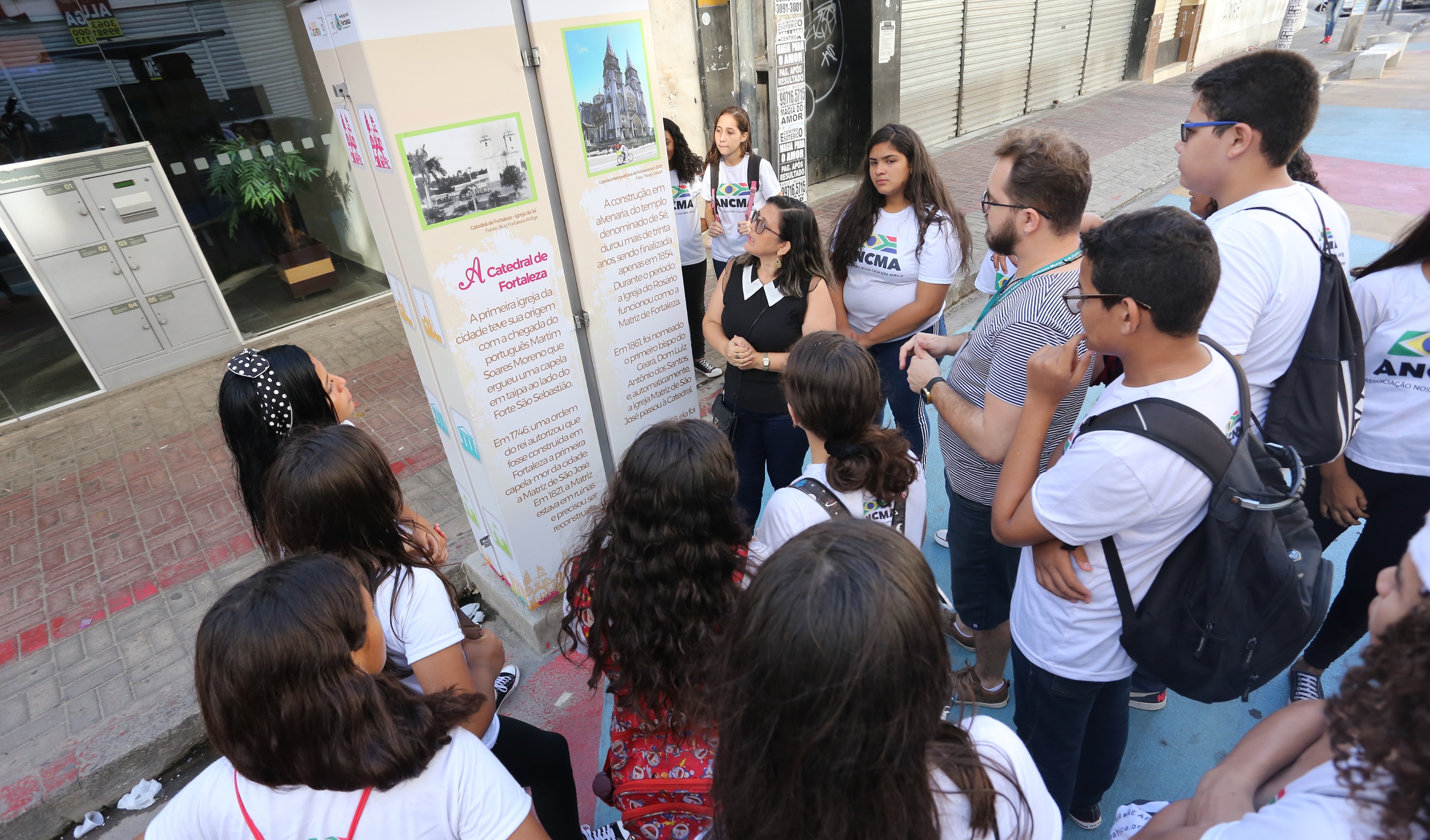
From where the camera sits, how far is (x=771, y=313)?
2973 millimetres

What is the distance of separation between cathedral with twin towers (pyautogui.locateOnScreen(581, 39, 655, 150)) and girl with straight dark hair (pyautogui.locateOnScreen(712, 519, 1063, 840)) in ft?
6.89

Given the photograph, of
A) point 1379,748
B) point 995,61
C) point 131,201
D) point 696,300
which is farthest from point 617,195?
point 995,61

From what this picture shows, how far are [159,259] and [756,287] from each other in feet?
18.8

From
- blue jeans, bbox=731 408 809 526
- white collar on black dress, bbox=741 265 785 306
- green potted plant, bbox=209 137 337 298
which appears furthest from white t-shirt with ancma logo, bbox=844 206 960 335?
green potted plant, bbox=209 137 337 298

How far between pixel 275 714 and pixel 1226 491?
1.92 m

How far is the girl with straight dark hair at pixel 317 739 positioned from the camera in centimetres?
119

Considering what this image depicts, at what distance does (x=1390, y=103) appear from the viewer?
1196 cm

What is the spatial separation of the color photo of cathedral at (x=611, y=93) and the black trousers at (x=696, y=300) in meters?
1.84

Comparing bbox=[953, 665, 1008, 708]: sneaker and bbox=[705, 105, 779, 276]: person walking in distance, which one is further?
bbox=[705, 105, 779, 276]: person walking in distance

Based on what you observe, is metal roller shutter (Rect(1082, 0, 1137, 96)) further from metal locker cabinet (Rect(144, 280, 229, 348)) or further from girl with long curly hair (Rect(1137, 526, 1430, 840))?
girl with long curly hair (Rect(1137, 526, 1430, 840))

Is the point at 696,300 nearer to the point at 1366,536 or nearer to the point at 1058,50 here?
the point at 1366,536

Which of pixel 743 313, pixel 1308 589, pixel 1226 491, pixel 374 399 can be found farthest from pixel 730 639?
pixel 374 399

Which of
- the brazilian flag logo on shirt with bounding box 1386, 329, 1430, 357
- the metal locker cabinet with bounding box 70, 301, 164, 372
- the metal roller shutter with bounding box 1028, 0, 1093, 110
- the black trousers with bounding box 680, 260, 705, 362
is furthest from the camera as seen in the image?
the metal roller shutter with bounding box 1028, 0, 1093, 110

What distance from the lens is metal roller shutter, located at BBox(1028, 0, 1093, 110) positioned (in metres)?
12.3
